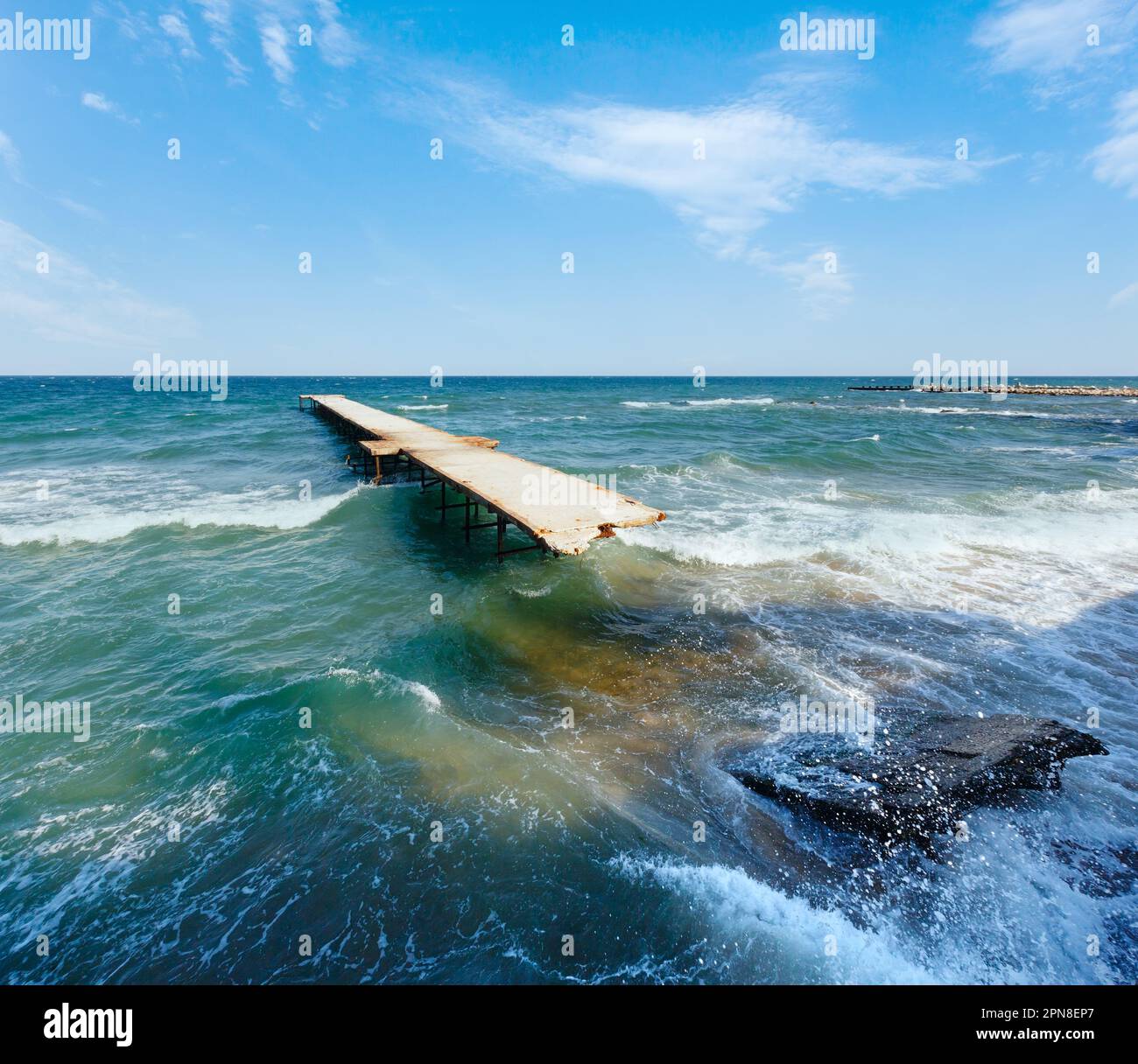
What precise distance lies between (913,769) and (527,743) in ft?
14.7

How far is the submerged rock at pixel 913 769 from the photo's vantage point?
5.40 meters

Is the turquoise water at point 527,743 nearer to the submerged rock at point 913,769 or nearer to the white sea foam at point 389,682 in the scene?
the white sea foam at point 389,682

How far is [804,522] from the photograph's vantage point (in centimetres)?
1577

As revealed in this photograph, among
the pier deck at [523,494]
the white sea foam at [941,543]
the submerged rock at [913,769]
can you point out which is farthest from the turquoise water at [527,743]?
the pier deck at [523,494]

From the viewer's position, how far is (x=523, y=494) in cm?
1254

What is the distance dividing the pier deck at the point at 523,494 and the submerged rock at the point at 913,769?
456 centimetres

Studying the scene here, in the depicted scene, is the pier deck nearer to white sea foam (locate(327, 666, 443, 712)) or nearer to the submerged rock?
white sea foam (locate(327, 666, 443, 712))

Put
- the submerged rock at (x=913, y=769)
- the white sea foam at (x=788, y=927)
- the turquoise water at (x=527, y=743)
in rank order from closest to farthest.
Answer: the white sea foam at (x=788, y=927) < the turquoise water at (x=527, y=743) < the submerged rock at (x=913, y=769)

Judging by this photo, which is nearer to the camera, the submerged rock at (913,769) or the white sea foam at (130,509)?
the submerged rock at (913,769)

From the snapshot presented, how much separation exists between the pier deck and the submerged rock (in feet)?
15.0

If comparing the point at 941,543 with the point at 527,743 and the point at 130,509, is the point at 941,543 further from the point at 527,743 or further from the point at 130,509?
the point at 130,509

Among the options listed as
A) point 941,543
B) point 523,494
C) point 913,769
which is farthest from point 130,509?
point 941,543
